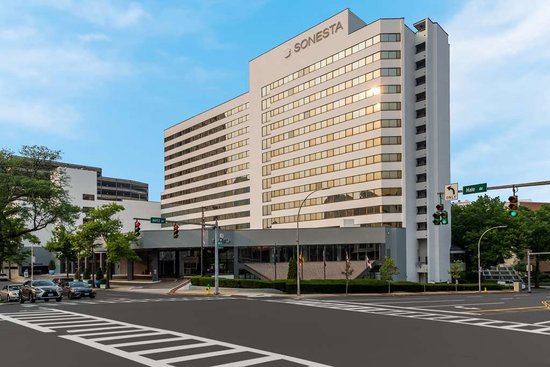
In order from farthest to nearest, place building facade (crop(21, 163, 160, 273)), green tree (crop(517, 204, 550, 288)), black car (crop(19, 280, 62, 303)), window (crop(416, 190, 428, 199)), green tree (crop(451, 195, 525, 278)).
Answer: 1. building facade (crop(21, 163, 160, 273))
2. green tree (crop(517, 204, 550, 288))
3. green tree (crop(451, 195, 525, 278))
4. window (crop(416, 190, 428, 199))
5. black car (crop(19, 280, 62, 303))

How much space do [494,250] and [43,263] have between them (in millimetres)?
107821

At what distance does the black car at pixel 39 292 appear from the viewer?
38.6m

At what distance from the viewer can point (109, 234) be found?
73.6 meters

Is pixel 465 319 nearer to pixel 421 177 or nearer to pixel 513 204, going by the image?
pixel 513 204

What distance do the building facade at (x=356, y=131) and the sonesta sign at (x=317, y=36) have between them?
176 millimetres

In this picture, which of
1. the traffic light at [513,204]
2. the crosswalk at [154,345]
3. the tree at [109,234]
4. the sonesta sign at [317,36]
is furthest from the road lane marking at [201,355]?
the sonesta sign at [317,36]

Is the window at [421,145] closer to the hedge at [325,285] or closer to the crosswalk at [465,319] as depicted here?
the hedge at [325,285]

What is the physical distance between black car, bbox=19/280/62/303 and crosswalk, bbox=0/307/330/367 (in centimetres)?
1629

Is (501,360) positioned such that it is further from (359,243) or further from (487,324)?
(359,243)

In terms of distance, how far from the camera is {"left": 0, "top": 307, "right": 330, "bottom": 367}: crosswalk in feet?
43.3

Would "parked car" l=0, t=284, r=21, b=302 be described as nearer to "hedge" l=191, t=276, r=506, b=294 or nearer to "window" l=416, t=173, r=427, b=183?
"hedge" l=191, t=276, r=506, b=294

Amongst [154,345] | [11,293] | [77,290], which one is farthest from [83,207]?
[154,345]

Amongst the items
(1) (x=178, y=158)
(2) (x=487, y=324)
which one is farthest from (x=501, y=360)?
(1) (x=178, y=158)

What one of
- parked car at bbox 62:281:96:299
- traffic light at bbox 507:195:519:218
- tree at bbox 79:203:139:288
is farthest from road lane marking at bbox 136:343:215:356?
tree at bbox 79:203:139:288
